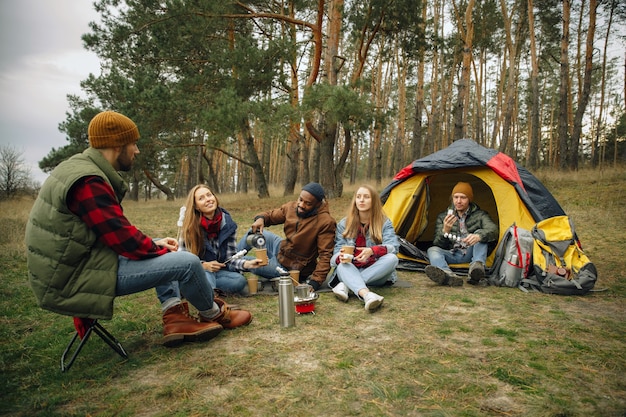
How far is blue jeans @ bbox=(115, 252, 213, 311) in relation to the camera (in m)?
2.07

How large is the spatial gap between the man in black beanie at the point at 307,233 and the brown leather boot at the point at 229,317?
90cm

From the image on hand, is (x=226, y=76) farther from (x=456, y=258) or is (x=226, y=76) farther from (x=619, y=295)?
(x=619, y=295)

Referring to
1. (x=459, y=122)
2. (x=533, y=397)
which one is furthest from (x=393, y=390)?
(x=459, y=122)

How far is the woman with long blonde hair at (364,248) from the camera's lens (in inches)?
134

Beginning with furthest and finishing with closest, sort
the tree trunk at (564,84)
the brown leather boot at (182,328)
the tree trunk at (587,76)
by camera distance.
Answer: the tree trunk at (587,76)
the tree trunk at (564,84)
the brown leather boot at (182,328)

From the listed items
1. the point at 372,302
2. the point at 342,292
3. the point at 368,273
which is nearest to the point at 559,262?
the point at 368,273

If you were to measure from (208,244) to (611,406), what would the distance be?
3012 mm

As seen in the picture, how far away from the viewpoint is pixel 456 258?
14.5 feet

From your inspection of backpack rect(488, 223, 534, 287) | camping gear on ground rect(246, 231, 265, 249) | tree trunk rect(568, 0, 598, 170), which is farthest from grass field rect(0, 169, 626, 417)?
tree trunk rect(568, 0, 598, 170)

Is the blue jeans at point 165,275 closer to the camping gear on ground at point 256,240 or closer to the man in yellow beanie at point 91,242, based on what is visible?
the man in yellow beanie at point 91,242

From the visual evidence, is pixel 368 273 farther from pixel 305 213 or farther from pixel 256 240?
pixel 256 240

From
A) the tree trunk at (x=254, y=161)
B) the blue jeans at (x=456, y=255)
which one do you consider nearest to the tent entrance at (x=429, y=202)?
the blue jeans at (x=456, y=255)

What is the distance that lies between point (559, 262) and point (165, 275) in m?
3.63

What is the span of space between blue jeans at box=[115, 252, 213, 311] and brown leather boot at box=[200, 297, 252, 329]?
29 cm
